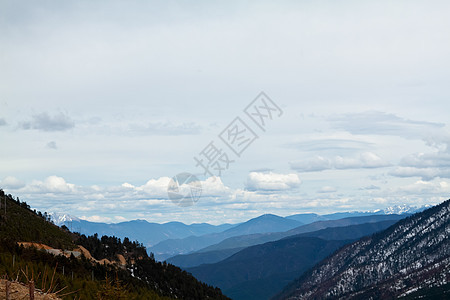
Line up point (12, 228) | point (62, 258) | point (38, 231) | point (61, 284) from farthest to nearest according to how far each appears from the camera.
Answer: point (38, 231) → point (12, 228) → point (62, 258) → point (61, 284)

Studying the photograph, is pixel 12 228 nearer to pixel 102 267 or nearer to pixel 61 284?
pixel 102 267

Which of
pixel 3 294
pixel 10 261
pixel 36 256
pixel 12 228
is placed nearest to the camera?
pixel 3 294

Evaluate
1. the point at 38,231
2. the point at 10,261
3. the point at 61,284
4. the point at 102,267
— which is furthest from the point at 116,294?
the point at 38,231

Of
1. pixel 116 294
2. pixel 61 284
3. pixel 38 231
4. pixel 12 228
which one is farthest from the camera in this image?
pixel 38 231

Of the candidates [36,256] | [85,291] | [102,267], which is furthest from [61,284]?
[102,267]

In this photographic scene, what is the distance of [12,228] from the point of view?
171750mm

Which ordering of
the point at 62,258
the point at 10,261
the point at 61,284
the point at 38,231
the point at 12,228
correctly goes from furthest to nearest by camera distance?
the point at 38,231
the point at 12,228
the point at 62,258
the point at 10,261
the point at 61,284

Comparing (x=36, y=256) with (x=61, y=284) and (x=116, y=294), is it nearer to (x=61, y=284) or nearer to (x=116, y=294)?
(x=61, y=284)

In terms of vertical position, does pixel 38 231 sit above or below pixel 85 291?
above

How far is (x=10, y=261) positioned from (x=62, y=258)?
5463 cm

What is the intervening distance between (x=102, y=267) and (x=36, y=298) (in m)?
137

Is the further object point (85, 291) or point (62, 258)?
point (62, 258)

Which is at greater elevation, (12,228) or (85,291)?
(12,228)

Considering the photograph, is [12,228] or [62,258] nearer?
[62,258]
